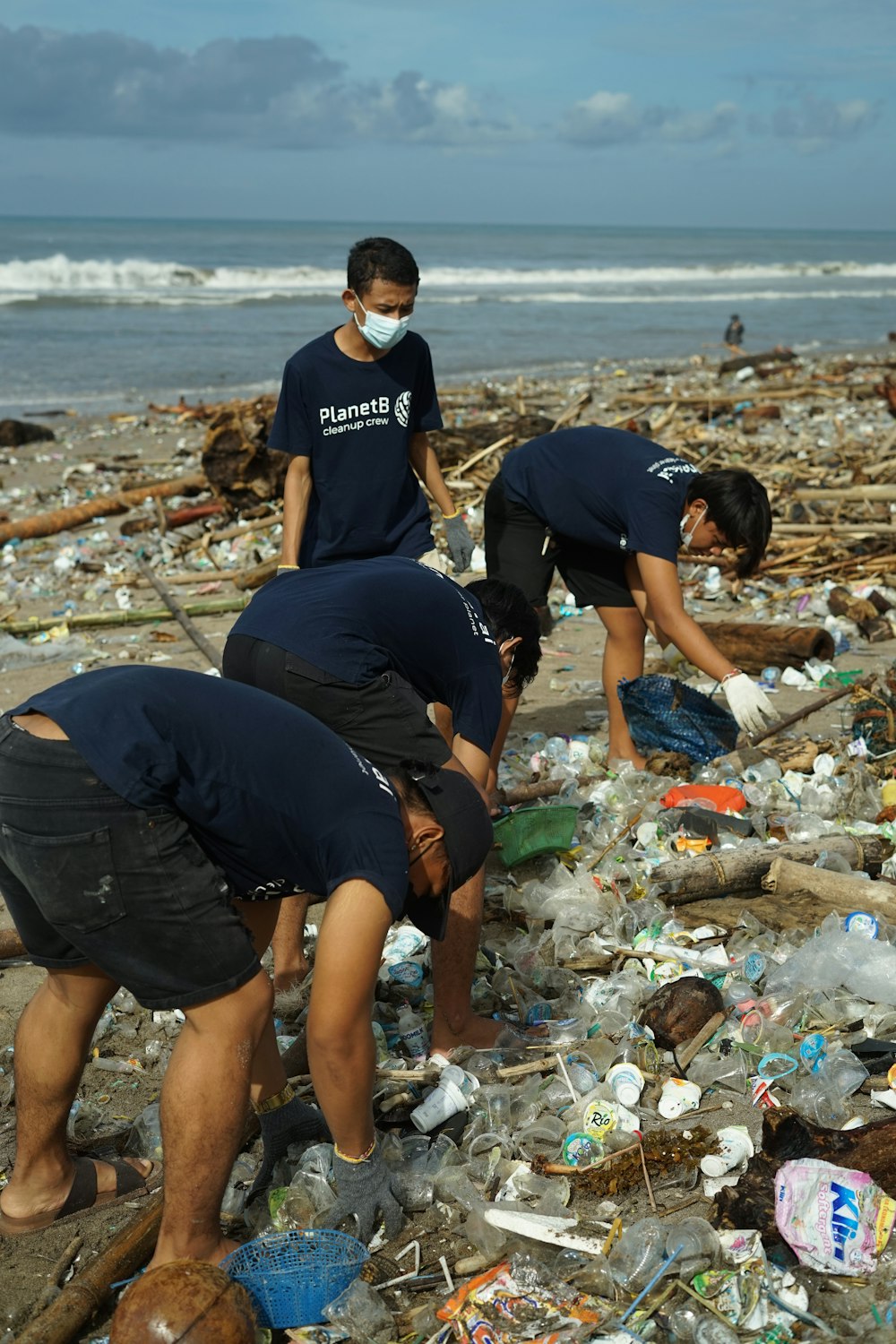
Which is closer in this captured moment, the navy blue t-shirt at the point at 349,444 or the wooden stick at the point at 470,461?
the navy blue t-shirt at the point at 349,444

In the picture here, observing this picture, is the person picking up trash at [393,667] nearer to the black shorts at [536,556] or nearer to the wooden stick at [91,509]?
the black shorts at [536,556]

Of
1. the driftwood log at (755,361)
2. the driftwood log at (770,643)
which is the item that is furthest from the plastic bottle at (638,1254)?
the driftwood log at (755,361)

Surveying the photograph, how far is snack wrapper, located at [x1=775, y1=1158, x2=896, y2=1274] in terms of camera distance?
254 cm

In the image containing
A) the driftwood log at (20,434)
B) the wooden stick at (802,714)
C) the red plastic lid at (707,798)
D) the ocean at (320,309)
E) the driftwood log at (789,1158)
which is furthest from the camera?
the ocean at (320,309)

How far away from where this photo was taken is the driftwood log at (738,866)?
4199 millimetres

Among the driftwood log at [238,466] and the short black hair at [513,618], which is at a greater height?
the short black hair at [513,618]

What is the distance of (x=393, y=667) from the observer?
3.36 m

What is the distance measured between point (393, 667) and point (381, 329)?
1.81 metres

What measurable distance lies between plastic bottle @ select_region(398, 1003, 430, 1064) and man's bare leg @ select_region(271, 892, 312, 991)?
377 mm

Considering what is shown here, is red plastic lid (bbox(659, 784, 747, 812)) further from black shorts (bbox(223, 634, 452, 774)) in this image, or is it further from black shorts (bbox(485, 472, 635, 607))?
black shorts (bbox(223, 634, 452, 774))

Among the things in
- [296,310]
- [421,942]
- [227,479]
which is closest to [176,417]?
[227,479]

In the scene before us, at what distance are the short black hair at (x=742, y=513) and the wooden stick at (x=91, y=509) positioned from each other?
684cm

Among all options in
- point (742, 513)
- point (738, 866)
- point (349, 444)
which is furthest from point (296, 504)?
point (738, 866)

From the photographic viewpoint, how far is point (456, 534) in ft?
17.4
